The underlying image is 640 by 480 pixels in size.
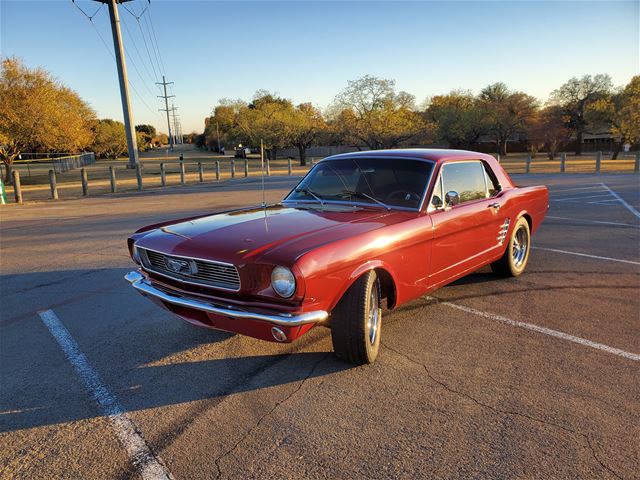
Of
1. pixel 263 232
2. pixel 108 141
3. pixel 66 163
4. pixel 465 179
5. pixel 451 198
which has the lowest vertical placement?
pixel 263 232

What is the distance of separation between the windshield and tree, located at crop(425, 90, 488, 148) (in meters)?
50.1

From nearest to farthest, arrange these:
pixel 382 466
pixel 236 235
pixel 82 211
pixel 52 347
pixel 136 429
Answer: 1. pixel 382 466
2. pixel 136 429
3. pixel 236 235
4. pixel 52 347
5. pixel 82 211

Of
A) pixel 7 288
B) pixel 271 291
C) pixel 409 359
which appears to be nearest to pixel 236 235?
pixel 271 291

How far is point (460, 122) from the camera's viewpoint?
181 feet

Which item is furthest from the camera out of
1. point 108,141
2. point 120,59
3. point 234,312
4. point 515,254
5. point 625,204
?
point 108,141

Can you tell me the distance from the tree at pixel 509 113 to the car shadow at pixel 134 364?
188ft

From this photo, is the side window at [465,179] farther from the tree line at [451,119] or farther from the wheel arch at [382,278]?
the tree line at [451,119]

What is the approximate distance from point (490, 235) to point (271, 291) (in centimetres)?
284

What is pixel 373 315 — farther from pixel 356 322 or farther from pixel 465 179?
pixel 465 179

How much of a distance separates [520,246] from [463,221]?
1.89 metres

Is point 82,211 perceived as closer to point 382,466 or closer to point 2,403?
point 2,403

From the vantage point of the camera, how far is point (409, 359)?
3.49 meters

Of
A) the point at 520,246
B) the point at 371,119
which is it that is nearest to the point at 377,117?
the point at 371,119

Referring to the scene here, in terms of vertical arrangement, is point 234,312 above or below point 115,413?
above
